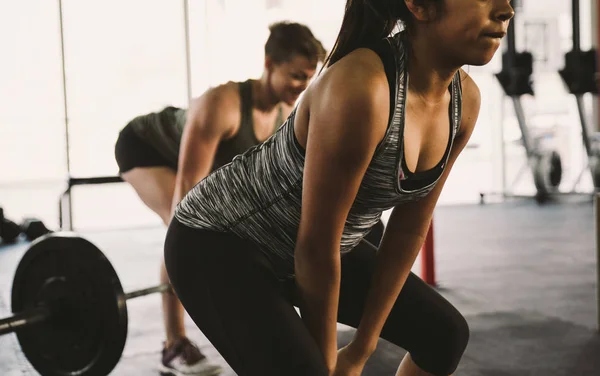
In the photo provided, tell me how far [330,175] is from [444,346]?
0.42 m

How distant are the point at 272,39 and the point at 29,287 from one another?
0.93m

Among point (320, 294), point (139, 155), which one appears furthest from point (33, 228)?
point (320, 294)

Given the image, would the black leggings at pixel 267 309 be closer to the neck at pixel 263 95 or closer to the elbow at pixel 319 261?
the elbow at pixel 319 261

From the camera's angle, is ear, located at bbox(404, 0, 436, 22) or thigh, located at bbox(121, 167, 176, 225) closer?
ear, located at bbox(404, 0, 436, 22)

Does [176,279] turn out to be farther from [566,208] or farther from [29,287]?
[566,208]

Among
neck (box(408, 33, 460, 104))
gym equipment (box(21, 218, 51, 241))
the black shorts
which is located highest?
neck (box(408, 33, 460, 104))

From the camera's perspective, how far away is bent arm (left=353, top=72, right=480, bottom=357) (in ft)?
3.58

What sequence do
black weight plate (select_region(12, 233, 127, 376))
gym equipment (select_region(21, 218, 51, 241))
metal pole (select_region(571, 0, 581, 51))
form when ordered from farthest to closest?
metal pole (select_region(571, 0, 581, 51)), gym equipment (select_region(21, 218, 51, 241)), black weight plate (select_region(12, 233, 127, 376))

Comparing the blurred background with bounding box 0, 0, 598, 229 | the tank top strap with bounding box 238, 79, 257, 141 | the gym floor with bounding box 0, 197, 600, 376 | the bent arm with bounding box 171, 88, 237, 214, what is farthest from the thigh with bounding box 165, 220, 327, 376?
the blurred background with bounding box 0, 0, 598, 229

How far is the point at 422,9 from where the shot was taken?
0.90 m

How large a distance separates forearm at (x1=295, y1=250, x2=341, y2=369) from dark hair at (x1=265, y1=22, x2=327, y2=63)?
3.36ft

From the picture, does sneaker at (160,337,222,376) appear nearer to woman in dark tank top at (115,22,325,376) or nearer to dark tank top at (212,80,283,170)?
woman in dark tank top at (115,22,325,376)

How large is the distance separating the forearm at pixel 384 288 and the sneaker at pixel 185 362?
1.15 m

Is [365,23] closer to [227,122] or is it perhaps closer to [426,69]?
[426,69]
